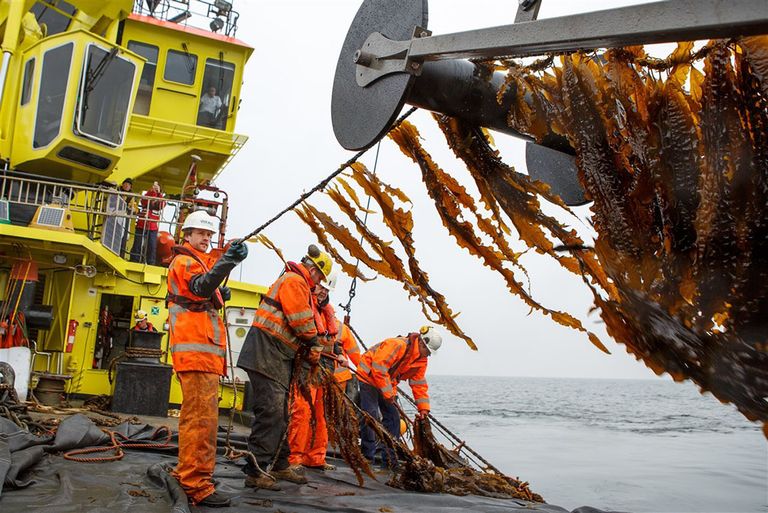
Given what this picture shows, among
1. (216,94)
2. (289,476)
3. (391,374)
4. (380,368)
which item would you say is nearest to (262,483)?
(289,476)

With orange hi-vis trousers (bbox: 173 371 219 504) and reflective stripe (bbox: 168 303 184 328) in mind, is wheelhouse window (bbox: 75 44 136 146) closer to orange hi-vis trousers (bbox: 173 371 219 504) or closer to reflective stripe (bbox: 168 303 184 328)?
reflective stripe (bbox: 168 303 184 328)

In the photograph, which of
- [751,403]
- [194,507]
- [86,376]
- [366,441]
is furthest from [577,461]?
[751,403]

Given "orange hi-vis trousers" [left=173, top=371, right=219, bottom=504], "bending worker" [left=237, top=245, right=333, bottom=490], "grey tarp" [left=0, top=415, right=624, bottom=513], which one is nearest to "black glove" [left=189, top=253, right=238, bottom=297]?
"orange hi-vis trousers" [left=173, top=371, right=219, bottom=504]

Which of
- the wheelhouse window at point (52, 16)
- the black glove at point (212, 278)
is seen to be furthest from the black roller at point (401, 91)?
the wheelhouse window at point (52, 16)

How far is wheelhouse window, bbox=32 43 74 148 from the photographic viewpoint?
987 centimetres

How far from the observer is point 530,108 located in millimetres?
2375

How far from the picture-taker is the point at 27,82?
10156 mm

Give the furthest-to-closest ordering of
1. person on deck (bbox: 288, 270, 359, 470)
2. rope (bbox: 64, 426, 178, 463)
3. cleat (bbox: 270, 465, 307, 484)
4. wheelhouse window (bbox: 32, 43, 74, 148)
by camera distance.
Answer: wheelhouse window (bbox: 32, 43, 74, 148) → person on deck (bbox: 288, 270, 359, 470) → cleat (bbox: 270, 465, 307, 484) → rope (bbox: 64, 426, 178, 463)

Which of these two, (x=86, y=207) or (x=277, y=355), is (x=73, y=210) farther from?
(x=277, y=355)

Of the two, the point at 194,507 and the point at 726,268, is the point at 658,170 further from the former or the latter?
the point at 194,507

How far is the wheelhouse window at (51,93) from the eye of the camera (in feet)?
32.4

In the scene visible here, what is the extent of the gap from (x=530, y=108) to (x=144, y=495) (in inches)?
131

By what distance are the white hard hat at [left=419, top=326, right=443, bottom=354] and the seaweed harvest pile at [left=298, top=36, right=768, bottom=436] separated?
562 cm

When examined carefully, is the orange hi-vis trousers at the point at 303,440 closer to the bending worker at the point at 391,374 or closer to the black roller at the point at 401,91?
the bending worker at the point at 391,374
